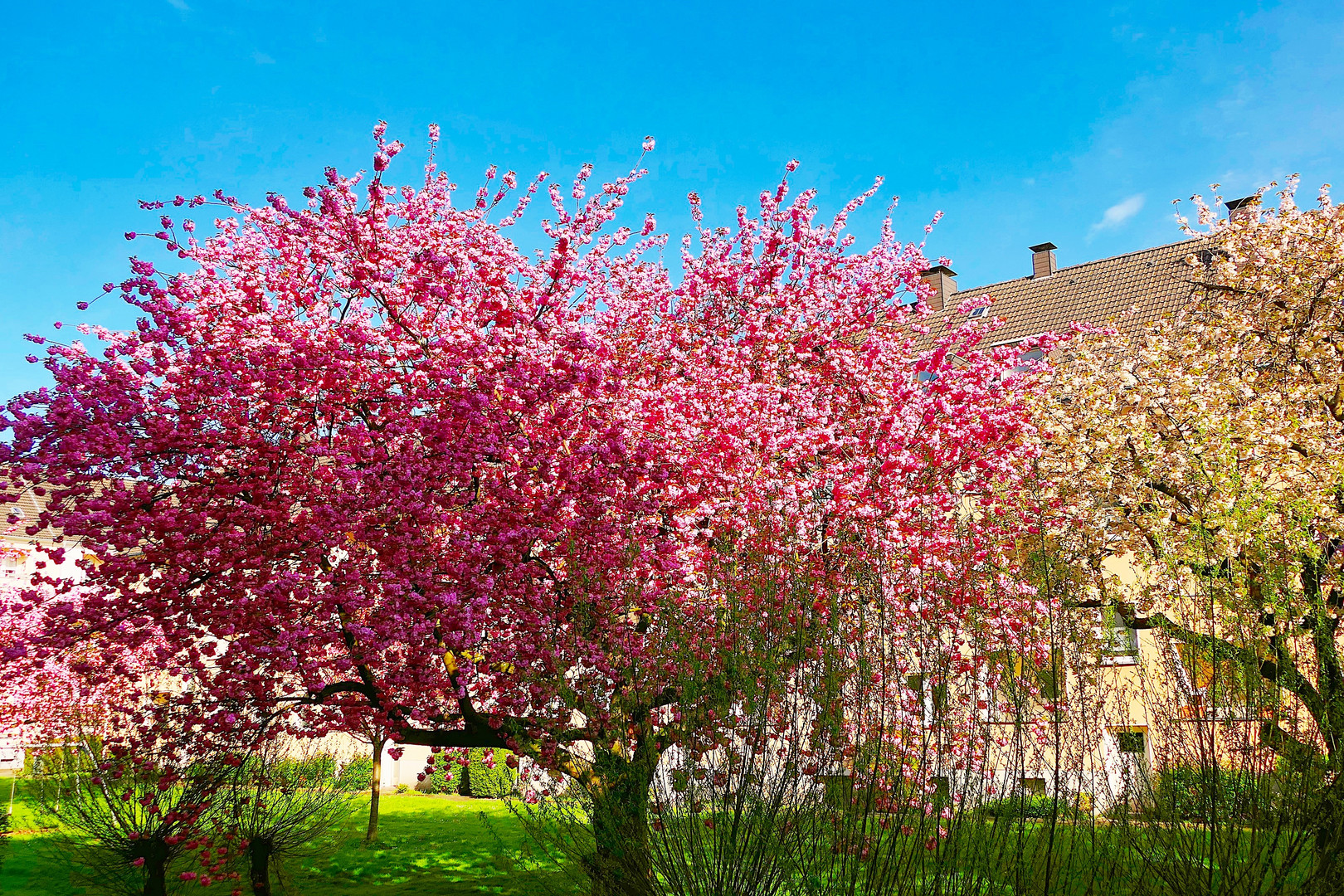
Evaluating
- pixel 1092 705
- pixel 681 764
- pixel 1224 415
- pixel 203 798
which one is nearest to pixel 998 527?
pixel 1092 705

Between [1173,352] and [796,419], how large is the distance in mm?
6076

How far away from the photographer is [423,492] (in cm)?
884

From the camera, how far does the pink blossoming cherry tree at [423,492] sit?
8445 millimetres

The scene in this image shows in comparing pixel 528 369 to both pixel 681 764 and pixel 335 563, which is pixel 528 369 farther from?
pixel 681 764

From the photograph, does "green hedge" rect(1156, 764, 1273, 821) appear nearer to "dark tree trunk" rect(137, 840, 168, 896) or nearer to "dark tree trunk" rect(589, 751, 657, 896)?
"dark tree trunk" rect(589, 751, 657, 896)

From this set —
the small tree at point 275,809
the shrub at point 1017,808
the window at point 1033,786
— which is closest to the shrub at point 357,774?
the small tree at point 275,809

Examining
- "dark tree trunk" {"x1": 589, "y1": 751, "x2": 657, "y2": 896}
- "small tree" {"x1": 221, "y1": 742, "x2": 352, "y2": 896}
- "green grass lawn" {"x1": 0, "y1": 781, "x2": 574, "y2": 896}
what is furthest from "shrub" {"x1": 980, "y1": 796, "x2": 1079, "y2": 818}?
"small tree" {"x1": 221, "y1": 742, "x2": 352, "y2": 896}

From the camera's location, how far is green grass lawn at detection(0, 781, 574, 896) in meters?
12.5

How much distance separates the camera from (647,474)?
32.0 feet

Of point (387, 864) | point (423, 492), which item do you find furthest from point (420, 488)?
point (387, 864)

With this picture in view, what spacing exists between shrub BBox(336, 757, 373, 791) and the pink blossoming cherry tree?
4.66 metres

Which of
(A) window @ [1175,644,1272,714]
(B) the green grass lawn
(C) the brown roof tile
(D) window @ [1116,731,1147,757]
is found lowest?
(B) the green grass lawn

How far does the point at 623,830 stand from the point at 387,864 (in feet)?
32.3

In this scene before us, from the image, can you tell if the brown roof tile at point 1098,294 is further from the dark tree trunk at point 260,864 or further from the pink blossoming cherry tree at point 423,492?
the dark tree trunk at point 260,864
